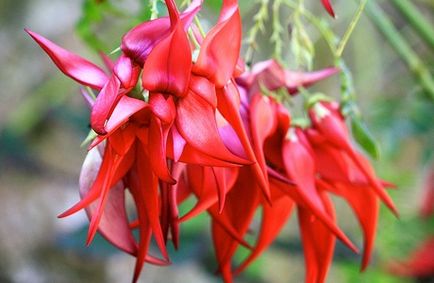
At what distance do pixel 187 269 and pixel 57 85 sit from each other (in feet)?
1.27

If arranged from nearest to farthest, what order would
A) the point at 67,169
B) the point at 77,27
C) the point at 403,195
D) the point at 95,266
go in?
1. the point at 77,27
2. the point at 403,195
3. the point at 95,266
4. the point at 67,169

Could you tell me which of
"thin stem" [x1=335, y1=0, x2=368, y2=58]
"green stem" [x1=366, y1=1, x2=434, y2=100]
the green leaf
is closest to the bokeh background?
"green stem" [x1=366, y1=1, x2=434, y2=100]

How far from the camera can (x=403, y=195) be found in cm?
141

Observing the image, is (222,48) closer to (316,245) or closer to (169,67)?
(169,67)

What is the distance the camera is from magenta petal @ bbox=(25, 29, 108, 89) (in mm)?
478

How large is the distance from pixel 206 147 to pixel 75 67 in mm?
86

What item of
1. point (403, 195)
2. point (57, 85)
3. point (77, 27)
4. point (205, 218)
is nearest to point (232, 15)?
point (77, 27)

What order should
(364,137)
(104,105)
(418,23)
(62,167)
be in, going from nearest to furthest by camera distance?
1. (104,105)
2. (364,137)
3. (418,23)
4. (62,167)

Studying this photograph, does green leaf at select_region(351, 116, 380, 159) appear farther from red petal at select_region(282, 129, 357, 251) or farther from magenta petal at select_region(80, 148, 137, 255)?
magenta petal at select_region(80, 148, 137, 255)

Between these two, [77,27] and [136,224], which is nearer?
[136,224]

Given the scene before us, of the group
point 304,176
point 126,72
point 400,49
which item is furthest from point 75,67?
point 400,49

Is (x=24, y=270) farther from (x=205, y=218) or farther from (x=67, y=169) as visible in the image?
(x=205, y=218)

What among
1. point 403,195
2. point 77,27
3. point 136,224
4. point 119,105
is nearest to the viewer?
point 119,105

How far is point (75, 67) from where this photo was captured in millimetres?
485
